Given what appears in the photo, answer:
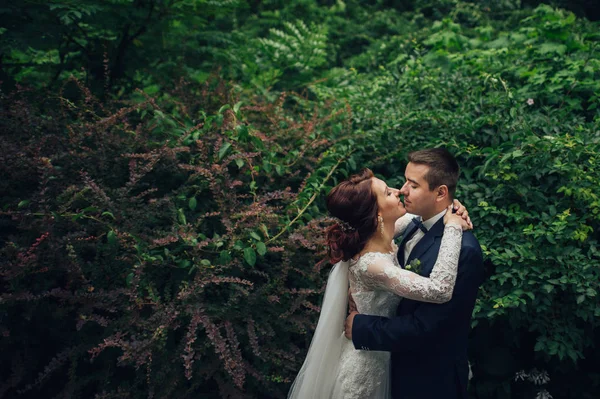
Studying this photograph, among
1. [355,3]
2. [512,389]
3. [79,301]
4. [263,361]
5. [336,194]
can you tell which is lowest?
[512,389]

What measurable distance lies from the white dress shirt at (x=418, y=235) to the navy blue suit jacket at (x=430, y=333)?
0.04 meters

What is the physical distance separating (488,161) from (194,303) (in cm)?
226

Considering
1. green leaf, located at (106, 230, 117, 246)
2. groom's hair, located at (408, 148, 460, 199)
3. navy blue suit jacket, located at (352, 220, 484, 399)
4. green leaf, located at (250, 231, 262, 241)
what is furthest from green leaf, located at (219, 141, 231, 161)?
navy blue suit jacket, located at (352, 220, 484, 399)

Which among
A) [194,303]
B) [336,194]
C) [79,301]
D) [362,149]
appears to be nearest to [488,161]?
[362,149]

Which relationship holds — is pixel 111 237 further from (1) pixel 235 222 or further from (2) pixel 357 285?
(2) pixel 357 285

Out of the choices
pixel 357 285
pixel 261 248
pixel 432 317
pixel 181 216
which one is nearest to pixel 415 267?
pixel 432 317

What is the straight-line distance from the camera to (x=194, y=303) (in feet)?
10.2

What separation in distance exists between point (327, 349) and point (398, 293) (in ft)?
2.03

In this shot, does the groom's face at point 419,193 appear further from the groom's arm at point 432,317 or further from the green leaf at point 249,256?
the green leaf at point 249,256

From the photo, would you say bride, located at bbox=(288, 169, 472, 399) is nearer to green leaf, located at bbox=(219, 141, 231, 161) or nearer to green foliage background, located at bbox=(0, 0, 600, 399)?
green foliage background, located at bbox=(0, 0, 600, 399)

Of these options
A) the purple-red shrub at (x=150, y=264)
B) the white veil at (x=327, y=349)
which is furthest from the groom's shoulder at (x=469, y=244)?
the purple-red shrub at (x=150, y=264)

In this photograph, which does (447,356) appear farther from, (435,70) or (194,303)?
(435,70)

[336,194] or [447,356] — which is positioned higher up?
[336,194]

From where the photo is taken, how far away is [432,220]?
2.63m
